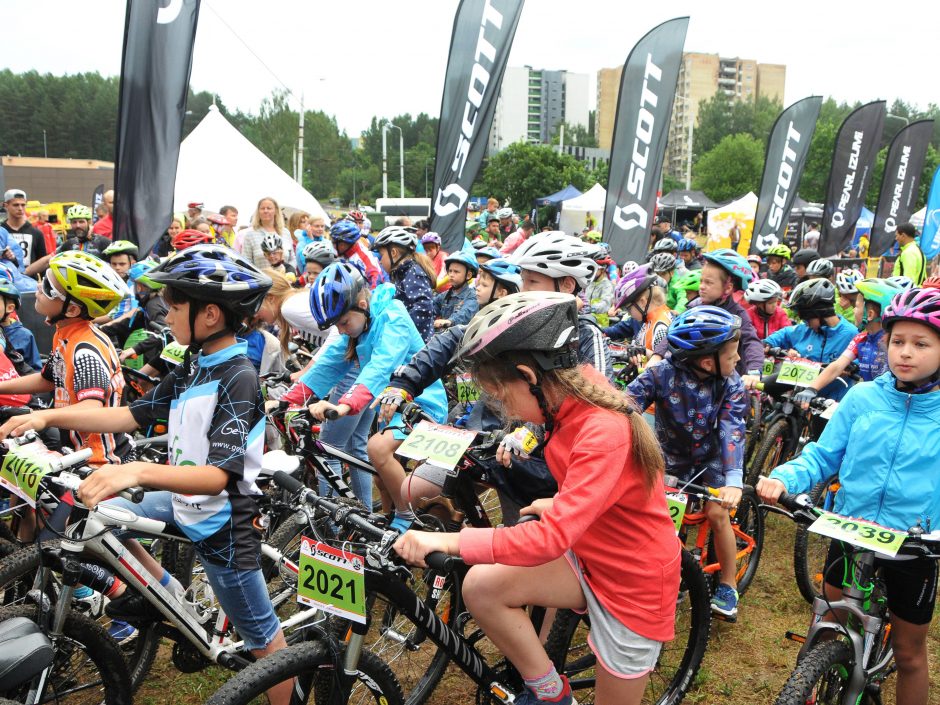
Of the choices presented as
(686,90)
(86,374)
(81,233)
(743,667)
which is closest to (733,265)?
(743,667)

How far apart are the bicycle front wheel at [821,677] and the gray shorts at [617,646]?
0.57m

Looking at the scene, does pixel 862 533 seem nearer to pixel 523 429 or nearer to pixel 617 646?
pixel 617 646

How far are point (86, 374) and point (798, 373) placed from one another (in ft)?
17.9

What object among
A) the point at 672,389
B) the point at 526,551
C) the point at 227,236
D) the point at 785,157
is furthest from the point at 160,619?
the point at 785,157

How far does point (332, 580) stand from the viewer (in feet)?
9.20

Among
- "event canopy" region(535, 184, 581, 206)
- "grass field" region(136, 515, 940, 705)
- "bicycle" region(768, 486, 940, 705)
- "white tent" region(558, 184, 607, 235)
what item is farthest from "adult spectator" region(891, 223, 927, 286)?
"event canopy" region(535, 184, 581, 206)

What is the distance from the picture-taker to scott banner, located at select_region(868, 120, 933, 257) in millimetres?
18234

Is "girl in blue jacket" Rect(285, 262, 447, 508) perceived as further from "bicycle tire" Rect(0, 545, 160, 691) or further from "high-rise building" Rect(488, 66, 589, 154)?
"high-rise building" Rect(488, 66, 589, 154)

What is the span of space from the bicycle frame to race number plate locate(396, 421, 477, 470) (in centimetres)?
101

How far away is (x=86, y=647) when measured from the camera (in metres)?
3.34

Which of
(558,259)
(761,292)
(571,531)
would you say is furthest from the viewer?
(761,292)

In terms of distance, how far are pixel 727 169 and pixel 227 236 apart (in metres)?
77.0

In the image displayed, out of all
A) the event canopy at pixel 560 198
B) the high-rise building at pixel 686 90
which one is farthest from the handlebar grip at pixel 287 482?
the high-rise building at pixel 686 90

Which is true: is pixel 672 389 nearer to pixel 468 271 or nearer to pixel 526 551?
pixel 526 551
